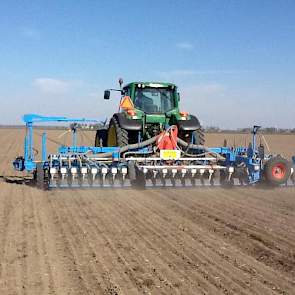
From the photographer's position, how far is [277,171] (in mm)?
10375

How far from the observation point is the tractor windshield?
11359mm

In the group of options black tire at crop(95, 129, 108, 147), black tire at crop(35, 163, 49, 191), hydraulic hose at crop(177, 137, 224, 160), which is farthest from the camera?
black tire at crop(95, 129, 108, 147)

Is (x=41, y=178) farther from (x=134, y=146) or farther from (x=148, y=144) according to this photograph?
(x=148, y=144)

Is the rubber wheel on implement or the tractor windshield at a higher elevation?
the tractor windshield

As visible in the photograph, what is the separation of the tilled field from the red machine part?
151 cm

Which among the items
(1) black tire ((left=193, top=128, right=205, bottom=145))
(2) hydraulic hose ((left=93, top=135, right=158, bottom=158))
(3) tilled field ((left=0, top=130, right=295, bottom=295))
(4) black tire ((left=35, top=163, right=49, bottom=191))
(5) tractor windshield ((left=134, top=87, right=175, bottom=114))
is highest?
(5) tractor windshield ((left=134, top=87, right=175, bottom=114))

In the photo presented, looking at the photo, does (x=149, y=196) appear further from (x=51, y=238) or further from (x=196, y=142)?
(x=51, y=238)

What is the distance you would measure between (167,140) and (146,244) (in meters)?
4.90

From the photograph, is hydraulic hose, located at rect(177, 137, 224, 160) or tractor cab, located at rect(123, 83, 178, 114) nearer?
hydraulic hose, located at rect(177, 137, 224, 160)

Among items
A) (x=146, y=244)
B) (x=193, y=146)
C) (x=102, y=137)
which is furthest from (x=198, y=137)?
(x=146, y=244)

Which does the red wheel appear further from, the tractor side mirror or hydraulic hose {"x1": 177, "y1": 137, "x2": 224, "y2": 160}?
the tractor side mirror

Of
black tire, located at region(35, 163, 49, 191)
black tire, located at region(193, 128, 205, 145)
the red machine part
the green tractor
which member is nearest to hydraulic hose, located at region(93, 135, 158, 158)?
the red machine part

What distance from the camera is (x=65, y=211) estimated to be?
7.54m

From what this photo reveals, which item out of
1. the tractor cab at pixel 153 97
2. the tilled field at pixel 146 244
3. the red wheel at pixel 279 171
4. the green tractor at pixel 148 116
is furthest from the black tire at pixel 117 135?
the red wheel at pixel 279 171
